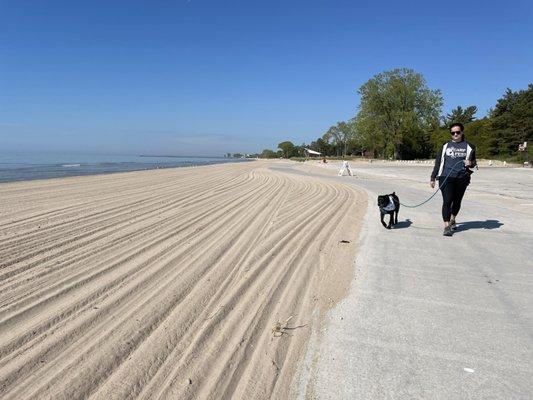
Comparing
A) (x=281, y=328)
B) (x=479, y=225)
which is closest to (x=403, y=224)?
(x=479, y=225)

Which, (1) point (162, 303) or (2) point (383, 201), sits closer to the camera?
(1) point (162, 303)

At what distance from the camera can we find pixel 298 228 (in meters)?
7.32

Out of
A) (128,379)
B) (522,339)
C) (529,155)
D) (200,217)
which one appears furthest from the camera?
(529,155)

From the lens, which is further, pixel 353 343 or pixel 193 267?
pixel 193 267

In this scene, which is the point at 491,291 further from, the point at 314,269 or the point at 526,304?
the point at 314,269

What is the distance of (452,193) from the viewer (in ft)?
21.3

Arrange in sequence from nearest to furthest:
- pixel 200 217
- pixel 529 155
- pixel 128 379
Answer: pixel 128 379, pixel 200 217, pixel 529 155

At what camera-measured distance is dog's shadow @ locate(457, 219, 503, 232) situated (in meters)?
7.22

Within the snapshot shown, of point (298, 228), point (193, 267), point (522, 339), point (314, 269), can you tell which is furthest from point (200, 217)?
point (522, 339)

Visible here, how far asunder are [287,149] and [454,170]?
142875mm

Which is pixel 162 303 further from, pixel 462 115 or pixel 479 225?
pixel 462 115

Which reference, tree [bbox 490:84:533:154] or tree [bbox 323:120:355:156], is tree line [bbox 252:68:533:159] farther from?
tree [bbox 323:120:355:156]

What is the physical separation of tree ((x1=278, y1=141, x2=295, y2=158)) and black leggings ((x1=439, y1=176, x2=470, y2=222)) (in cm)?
13967

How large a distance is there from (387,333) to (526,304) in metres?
1.64
